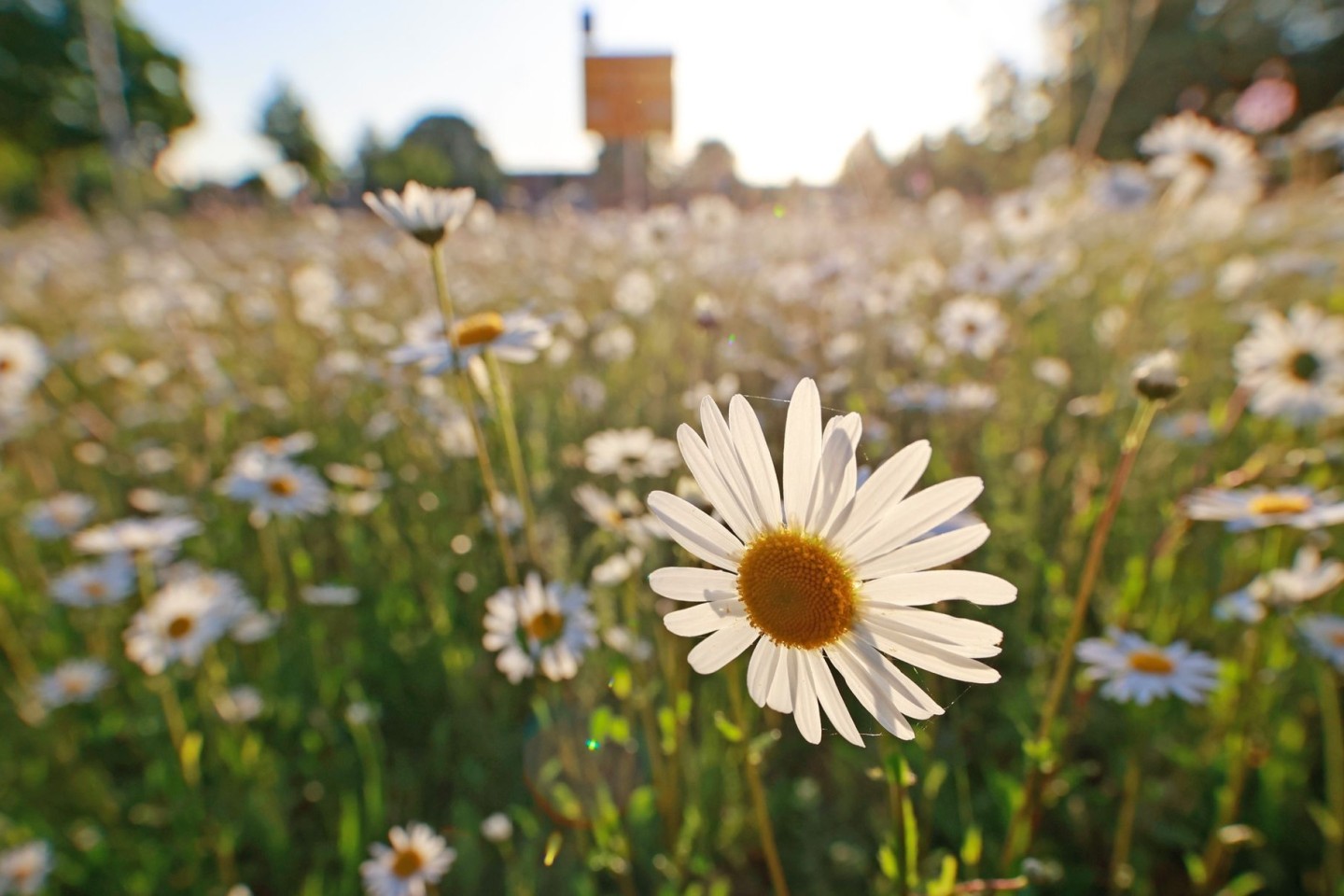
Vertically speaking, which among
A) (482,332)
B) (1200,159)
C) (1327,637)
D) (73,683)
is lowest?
(73,683)

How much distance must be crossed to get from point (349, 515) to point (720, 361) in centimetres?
146

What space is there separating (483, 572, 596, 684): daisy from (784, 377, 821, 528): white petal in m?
0.72

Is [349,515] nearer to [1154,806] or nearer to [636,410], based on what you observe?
[636,410]

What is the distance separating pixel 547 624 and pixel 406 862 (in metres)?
0.45

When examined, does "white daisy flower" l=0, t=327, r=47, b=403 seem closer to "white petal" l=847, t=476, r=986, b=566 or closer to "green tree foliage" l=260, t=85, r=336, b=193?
"white petal" l=847, t=476, r=986, b=566

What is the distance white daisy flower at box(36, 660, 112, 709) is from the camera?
195cm

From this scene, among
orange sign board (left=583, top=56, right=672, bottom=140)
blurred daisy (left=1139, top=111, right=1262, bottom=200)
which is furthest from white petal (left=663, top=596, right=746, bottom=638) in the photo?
orange sign board (left=583, top=56, right=672, bottom=140)

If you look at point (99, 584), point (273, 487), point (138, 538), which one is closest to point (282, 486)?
point (273, 487)

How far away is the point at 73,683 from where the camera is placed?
6.64ft

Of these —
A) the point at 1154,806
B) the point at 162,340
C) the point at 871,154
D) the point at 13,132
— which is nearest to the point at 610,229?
the point at 871,154

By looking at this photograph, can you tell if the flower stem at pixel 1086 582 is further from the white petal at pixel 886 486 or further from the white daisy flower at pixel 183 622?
the white daisy flower at pixel 183 622

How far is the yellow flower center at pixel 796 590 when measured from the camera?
0.61m

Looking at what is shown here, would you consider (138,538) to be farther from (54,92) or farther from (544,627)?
(54,92)

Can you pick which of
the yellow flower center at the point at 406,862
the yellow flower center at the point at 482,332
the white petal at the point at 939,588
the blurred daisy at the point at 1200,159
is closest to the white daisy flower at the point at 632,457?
the yellow flower center at the point at 482,332
